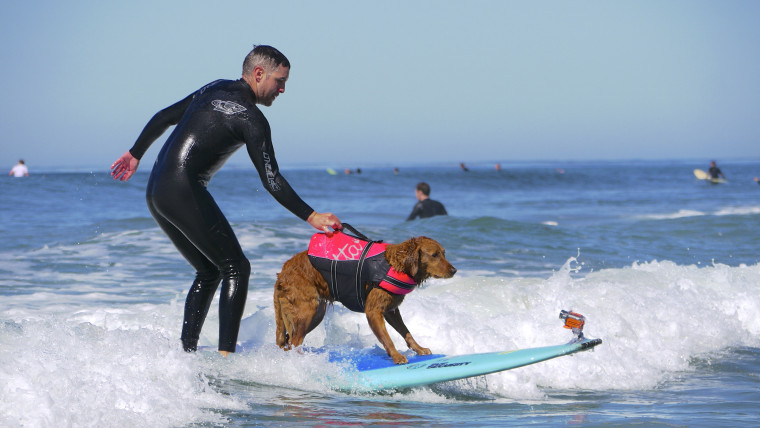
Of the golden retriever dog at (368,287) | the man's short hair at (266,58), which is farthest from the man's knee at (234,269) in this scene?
the man's short hair at (266,58)

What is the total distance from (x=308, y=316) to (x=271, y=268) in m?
5.19

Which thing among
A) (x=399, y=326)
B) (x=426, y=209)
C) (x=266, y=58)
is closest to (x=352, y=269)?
(x=399, y=326)

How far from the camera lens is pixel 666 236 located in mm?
15578

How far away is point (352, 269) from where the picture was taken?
16.5 feet


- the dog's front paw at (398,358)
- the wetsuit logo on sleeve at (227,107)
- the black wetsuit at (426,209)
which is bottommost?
the black wetsuit at (426,209)

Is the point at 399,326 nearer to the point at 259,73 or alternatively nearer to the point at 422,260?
the point at 422,260

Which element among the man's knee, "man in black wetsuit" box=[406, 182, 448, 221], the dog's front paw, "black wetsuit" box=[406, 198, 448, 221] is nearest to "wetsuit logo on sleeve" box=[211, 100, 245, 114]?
the man's knee

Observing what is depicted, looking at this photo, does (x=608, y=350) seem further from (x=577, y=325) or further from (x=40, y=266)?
(x=40, y=266)

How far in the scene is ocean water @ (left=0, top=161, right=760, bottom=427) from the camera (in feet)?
13.9

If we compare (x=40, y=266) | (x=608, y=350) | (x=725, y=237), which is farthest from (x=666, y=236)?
(x=40, y=266)

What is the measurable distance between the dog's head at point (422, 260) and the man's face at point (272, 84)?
1.26 metres

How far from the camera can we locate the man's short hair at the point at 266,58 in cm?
465

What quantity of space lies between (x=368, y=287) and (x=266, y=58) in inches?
62.8

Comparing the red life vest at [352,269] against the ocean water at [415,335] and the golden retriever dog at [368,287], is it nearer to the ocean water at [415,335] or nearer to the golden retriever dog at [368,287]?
the golden retriever dog at [368,287]
